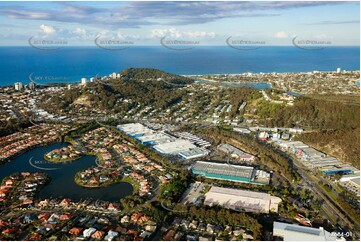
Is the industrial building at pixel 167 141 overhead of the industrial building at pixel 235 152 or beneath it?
beneath

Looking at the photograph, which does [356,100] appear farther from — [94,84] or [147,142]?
[94,84]

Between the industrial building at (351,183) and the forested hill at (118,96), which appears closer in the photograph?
the industrial building at (351,183)

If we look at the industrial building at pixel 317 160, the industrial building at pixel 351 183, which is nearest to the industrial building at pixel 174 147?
the industrial building at pixel 317 160

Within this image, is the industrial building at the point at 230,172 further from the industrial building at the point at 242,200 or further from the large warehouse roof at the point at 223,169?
the industrial building at the point at 242,200

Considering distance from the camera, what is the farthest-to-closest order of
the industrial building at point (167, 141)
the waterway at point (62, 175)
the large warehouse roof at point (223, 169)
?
the industrial building at point (167, 141) → the large warehouse roof at point (223, 169) → the waterway at point (62, 175)

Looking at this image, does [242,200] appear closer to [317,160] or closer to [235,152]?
[235,152]

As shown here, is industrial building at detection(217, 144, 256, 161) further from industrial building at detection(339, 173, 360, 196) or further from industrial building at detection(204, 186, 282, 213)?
industrial building at detection(339, 173, 360, 196)

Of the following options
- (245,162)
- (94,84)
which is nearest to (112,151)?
(245,162)
